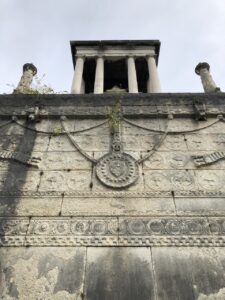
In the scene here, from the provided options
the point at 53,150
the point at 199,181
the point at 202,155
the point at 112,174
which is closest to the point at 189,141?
the point at 202,155

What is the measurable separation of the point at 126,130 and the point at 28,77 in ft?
15.4

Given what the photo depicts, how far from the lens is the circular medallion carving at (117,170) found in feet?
17.5

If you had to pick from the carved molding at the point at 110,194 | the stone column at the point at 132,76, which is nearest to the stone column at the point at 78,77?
the stone column at the point at 132,76

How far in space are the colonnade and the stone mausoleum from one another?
5.01 metres

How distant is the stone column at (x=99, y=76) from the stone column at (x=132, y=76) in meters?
1.20

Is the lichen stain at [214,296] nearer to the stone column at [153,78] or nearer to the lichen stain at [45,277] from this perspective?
the lichen stain at [45,277]

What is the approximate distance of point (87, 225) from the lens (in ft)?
15.3

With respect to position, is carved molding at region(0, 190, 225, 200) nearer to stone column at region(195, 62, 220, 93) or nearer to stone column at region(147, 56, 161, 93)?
stone column at region(195, 62, 220, 93)

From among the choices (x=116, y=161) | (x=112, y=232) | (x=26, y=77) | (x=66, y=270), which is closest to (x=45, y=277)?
(x=66, y=270)

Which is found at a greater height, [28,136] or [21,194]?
[28,136]

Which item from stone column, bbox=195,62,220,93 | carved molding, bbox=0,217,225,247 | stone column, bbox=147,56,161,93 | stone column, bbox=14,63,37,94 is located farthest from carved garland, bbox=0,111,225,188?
stone column, bbox=147,56,161,93

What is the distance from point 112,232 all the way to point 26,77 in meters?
6.67

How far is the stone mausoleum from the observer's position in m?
4.02

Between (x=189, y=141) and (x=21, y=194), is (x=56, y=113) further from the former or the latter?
(x=189, y=141)
